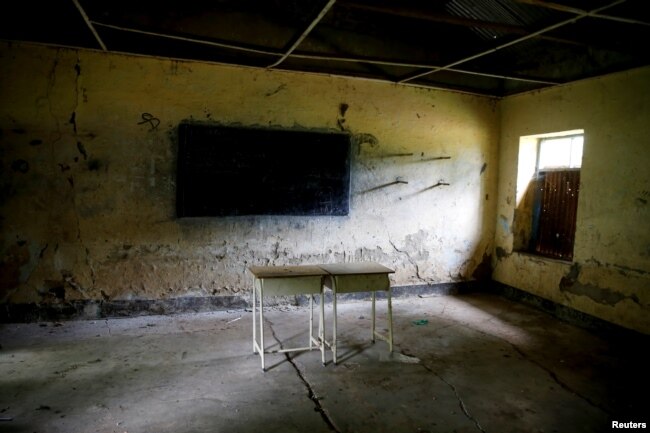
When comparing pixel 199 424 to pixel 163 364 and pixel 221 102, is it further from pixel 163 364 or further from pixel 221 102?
pixel 221 102

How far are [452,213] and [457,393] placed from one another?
308 centimetres

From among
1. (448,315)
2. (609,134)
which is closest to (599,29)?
(609,134)

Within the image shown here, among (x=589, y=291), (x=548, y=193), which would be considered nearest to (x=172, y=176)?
(x=548, y=193)

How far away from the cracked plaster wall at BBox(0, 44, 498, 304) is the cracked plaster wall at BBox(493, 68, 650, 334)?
1.13 metres

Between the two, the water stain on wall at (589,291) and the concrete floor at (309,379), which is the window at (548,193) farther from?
the concrete floor at (309,379)

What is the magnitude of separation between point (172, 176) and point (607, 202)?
14.8 feet

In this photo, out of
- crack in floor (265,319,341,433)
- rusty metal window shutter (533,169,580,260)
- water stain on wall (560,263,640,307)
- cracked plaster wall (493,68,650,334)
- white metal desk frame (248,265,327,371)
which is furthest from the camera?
rusty metal window shutter (533,169,580,260)

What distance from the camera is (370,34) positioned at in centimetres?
485

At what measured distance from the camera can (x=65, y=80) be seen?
4160 mm

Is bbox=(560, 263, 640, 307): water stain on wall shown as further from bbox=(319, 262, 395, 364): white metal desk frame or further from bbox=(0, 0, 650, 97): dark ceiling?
bbox=(319, 262, 395, 364): white metal desk frame

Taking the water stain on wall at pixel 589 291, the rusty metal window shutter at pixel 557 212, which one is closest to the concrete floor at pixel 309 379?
the water stain on wall at pixel 589 291

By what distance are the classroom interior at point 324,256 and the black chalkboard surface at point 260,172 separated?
0.11 meters

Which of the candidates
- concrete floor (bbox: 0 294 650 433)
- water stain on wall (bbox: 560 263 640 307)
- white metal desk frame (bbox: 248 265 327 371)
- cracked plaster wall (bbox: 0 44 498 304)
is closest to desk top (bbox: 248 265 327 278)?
white metal desk frame (bbox: 248 265 327 371)

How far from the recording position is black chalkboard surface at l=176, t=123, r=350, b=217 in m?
4.57
